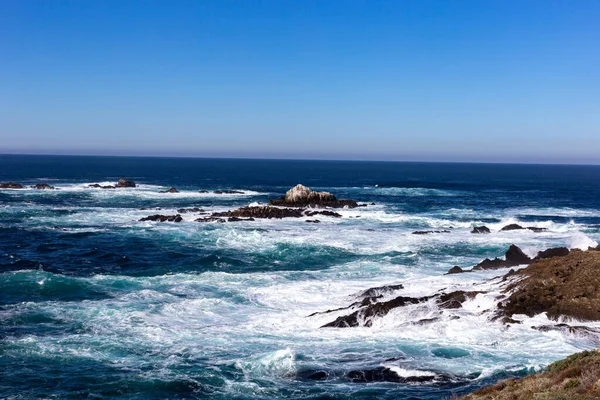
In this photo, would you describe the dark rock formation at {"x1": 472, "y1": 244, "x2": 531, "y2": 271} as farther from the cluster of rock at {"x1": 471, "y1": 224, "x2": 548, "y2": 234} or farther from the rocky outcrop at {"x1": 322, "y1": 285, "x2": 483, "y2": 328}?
the cluster of rock at {"x1": 471, "y1": 224, "x2": 548, "y2": 234}

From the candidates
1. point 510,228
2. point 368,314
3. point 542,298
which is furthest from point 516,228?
point 368,314

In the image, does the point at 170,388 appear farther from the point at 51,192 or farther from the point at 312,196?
the point at 51,192

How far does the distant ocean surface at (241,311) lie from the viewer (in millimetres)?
19125

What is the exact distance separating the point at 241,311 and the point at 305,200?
4613 centimetres

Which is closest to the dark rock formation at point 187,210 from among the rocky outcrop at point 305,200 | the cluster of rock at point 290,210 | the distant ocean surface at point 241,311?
the cluster of rock at point 290,210

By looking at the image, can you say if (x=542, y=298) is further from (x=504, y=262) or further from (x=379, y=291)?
(x=504, y=262)

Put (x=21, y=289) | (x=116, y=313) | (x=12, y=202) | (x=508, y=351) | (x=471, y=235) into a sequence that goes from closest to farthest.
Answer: (x=508, y=351)
(x=116, y=313)
(x=21, y=289)
(x=471, y=235)
(x=12, y=202)

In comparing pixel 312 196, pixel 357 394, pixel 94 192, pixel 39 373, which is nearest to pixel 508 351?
pixel 357 394

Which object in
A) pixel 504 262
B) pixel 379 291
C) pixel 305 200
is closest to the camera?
pixel 379 291

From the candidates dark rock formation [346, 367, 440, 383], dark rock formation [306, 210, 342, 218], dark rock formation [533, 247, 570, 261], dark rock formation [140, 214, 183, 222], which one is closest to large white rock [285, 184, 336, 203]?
dark rock formation [306, 210, 342, 218]

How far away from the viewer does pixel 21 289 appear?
31.1 meters

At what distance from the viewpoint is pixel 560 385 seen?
545 inches

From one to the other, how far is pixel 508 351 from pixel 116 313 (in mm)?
18245

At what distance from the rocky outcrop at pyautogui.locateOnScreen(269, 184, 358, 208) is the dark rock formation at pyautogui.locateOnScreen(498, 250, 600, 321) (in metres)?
47.0
